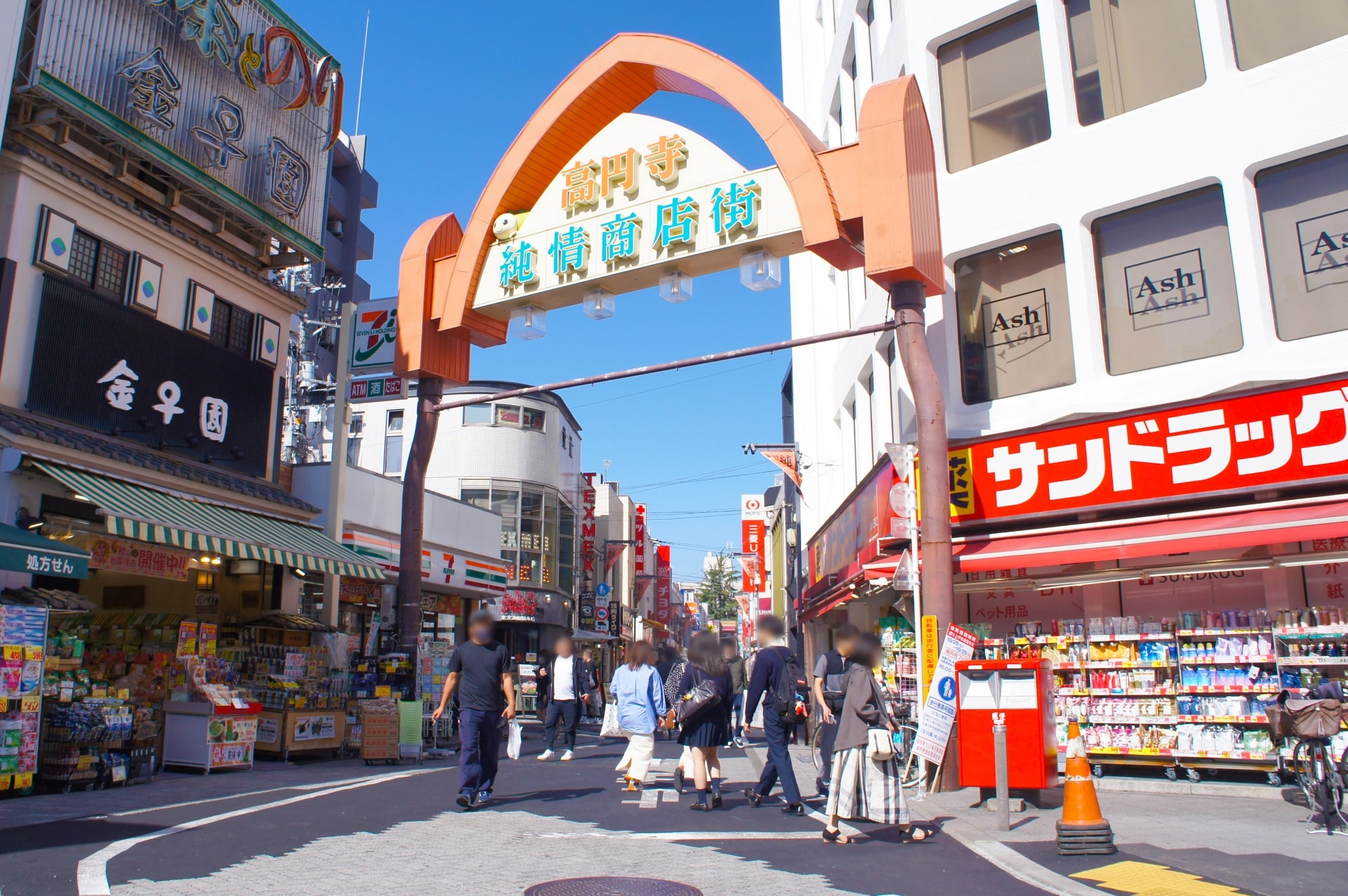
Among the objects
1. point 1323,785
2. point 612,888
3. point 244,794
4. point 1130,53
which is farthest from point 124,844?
point 1130,53

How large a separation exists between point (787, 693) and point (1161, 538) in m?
4.41

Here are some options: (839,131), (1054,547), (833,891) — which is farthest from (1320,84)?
(839,131)

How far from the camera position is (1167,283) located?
1198 cm

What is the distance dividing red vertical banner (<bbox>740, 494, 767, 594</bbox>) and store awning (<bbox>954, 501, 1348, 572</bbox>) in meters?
28.9

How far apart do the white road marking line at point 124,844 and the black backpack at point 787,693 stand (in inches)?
195

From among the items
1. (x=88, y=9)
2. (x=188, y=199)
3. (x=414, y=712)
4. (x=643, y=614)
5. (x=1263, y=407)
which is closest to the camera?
(x=1263, y=407)

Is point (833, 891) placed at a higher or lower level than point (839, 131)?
lower

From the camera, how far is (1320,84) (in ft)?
35.3

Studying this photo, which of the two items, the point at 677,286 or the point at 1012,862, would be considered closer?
the point at 1012,862

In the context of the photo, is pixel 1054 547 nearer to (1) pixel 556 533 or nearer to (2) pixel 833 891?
(2) pixel 833 891

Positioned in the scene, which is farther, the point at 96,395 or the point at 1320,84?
the point at 96,395

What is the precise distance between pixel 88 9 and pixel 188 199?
122 inches

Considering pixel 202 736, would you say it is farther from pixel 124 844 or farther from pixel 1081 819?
pixel 1081 819

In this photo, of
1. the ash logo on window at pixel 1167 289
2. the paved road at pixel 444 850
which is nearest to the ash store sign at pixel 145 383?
the paved road at pixel 444 850
